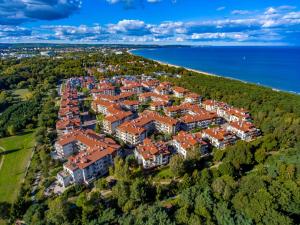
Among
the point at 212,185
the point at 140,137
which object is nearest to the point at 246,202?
the point at 212,185

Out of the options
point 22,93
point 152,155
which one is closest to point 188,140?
point 152,155

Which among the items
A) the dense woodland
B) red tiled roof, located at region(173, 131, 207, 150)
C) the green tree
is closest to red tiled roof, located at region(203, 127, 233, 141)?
red tiled roof, located at region(173, 131, 207, 150)

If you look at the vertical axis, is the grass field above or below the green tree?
below

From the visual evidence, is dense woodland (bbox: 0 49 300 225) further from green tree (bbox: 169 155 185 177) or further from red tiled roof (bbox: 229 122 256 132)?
red tiled roof (bbox: 229 122 256 132)

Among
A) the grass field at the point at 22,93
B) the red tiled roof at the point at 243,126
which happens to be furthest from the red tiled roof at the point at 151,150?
the grass field at the point at 22,93

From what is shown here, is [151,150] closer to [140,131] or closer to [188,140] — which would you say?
[188,140]

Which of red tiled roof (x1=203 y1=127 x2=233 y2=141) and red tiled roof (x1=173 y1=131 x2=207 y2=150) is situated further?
red tiled roof (x1=203 y1=127 x2=233 y2=141)

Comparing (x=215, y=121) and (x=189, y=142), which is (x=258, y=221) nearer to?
(x=189, y=142)

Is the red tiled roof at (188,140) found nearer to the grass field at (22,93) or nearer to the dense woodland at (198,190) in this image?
the dense woodland at (198,190)
